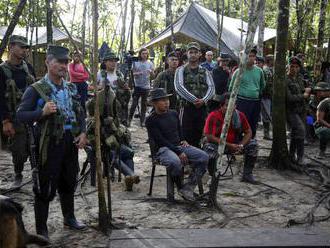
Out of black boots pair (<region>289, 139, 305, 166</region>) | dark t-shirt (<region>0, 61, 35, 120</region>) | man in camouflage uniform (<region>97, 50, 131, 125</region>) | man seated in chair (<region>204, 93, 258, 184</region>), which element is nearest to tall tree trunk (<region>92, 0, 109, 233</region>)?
dark t-shirt (<region>0, 61, 35, 120</region>)

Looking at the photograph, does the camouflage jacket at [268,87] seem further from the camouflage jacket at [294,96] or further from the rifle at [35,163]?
the rifle at [35,163]

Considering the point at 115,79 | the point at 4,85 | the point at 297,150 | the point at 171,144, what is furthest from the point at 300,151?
the point at 4,85

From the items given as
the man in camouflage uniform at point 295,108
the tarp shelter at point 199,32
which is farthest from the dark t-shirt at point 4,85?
the tarp shelter at point 199,32

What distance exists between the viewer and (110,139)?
6.12 meters

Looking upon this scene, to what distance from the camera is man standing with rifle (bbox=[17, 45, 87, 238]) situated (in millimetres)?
4438

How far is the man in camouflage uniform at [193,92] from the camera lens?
7.05m

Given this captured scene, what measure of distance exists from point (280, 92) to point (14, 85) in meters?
4.34

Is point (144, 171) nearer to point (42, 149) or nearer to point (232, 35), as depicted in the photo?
point (42, 149)

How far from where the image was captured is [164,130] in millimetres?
6191

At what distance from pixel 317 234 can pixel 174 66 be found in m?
4.60

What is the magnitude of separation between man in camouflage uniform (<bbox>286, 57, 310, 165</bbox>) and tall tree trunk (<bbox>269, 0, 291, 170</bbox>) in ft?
0.79

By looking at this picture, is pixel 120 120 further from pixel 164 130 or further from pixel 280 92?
pixel 280 92

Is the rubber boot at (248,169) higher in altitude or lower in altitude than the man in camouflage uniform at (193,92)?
lower

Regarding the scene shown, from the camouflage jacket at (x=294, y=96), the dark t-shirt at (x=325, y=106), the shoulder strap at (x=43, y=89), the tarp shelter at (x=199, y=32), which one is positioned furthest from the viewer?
the tarp shelter at (x=199, y=32)
